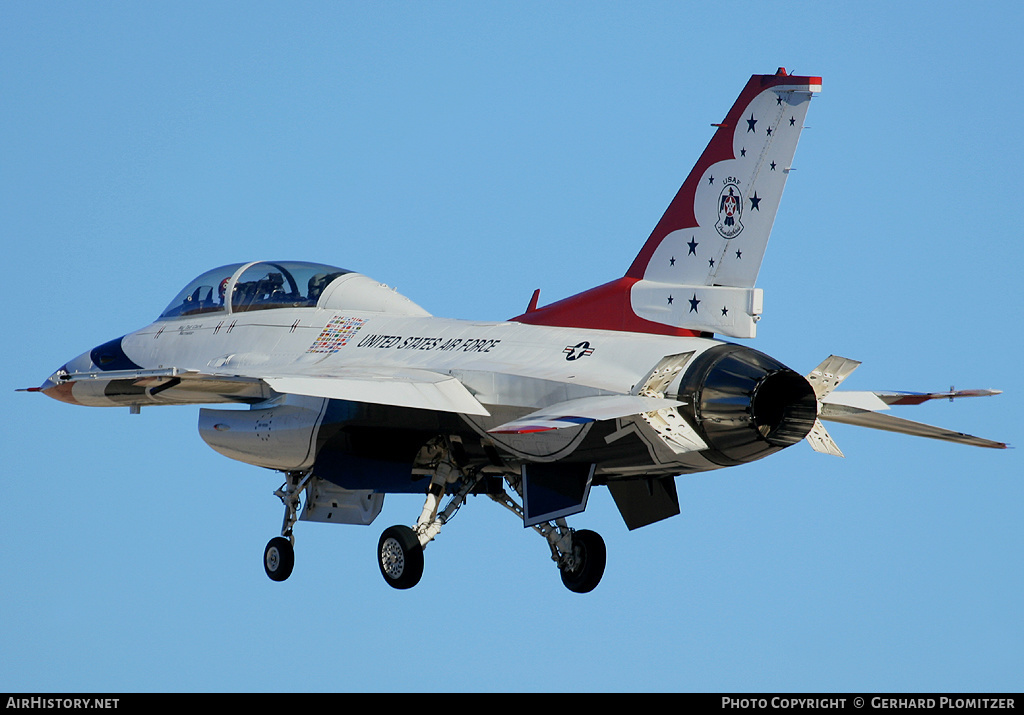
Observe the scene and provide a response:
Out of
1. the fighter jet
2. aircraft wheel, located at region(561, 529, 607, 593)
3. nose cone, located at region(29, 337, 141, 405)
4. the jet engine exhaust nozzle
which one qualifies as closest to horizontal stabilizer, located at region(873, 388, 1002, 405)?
the fighter jet

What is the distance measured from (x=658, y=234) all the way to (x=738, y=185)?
1076 millimetres

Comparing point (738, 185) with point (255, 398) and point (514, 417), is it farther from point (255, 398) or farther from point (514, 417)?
point (255, 398)

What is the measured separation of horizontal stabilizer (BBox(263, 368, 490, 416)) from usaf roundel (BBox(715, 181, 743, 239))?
10.6 ft

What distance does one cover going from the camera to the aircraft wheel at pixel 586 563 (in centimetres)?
1797

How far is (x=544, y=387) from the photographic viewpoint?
51.5ft

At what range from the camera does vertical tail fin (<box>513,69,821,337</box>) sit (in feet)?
51.9

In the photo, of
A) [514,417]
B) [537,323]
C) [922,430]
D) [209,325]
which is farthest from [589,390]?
[209,325]

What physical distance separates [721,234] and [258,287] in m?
6.99

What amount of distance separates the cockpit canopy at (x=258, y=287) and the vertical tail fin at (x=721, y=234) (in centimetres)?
475

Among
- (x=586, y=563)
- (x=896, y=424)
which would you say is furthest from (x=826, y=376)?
(x=586, y=563)

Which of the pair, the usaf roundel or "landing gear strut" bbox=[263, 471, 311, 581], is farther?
"landing gear strut" bbox=[263, 471, 311, 581]

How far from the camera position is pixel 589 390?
15.2m

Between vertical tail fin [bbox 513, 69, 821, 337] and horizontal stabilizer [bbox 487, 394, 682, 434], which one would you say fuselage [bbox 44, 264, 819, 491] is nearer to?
horizontal stabilizer [bbox 487, 394, 682, 434]
